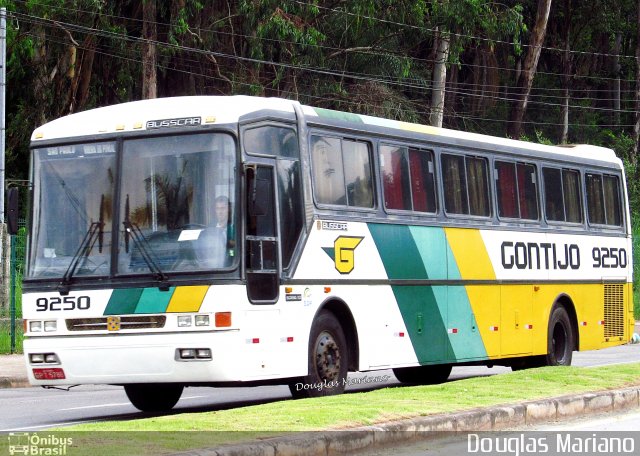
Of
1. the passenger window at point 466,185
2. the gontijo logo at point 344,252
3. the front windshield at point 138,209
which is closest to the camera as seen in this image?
the front windshield at point 138,209

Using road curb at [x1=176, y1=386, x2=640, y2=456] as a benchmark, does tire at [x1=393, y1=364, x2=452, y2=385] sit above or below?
above

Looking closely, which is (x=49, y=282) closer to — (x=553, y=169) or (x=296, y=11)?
(x=553, y=169)

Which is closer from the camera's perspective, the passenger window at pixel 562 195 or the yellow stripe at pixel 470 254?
the yellow stripe at pixel 470 254

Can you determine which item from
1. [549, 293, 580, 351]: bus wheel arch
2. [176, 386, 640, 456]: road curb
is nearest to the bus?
[176, 386, 640, 456]: road curb

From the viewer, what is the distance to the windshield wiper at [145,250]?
540 inches

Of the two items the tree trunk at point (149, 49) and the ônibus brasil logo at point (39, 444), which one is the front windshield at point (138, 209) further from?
the tree trunk at point (149, 49)

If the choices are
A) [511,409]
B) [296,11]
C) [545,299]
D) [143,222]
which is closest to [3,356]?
[545,299]

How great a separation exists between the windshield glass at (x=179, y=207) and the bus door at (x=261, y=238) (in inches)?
8.5

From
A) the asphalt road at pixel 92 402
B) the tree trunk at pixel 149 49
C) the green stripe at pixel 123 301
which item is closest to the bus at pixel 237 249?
the green stripe at pixel 123 301

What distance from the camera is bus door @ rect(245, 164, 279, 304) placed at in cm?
1390

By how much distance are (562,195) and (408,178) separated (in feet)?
14.6

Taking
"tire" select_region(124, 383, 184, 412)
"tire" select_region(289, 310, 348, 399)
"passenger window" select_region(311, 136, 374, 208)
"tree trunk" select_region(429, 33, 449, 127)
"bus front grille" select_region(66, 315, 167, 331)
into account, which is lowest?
"tire" select_region(124, 383, 184, 412)

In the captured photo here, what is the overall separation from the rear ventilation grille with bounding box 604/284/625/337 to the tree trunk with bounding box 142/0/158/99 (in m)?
18.3

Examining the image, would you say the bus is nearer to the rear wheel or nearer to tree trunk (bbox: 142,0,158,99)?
the rear wheel
